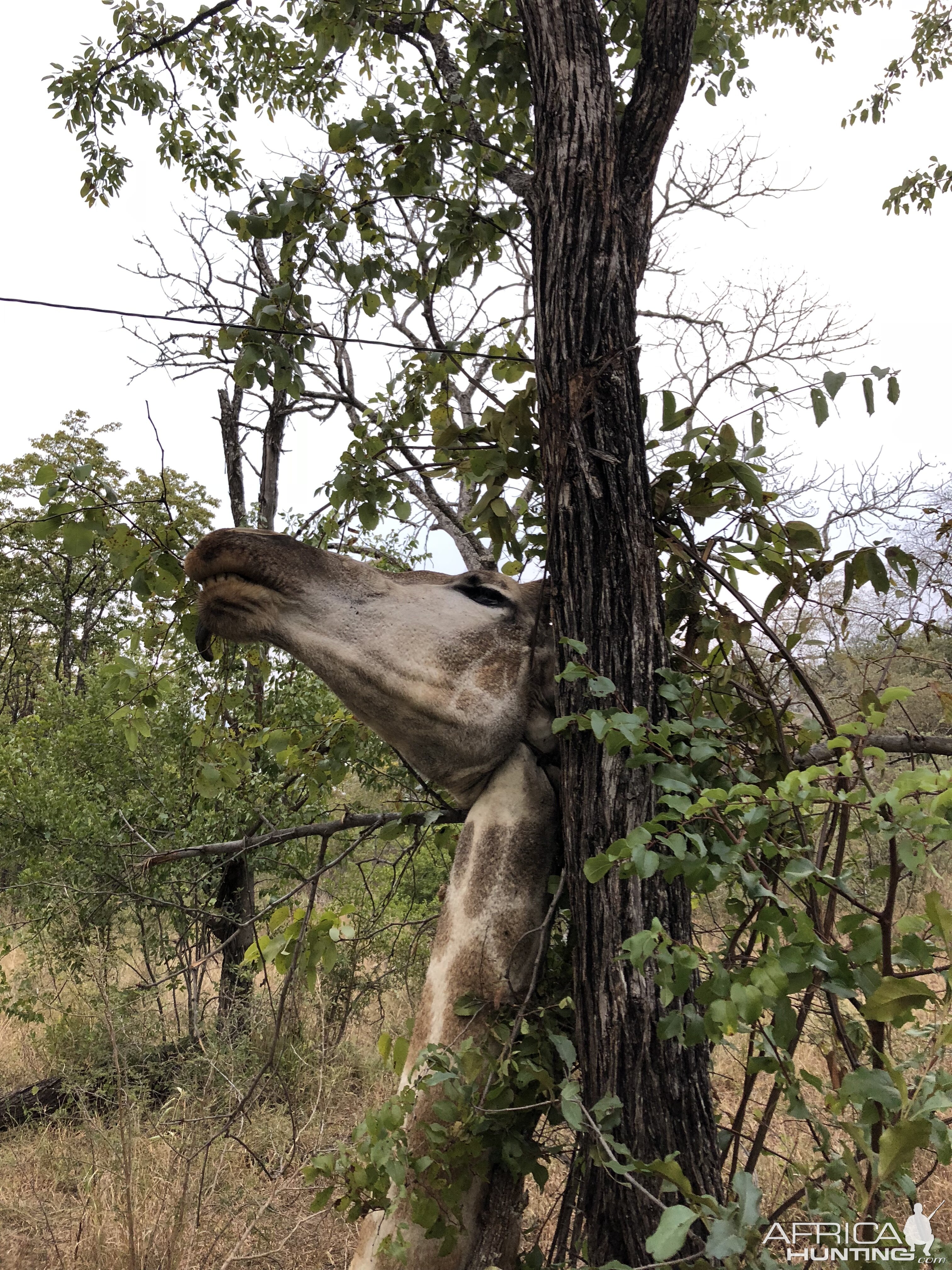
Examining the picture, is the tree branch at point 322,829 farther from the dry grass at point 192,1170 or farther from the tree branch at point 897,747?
the tree branch at point 897,747

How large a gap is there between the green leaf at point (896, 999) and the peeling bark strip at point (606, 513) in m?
0.50

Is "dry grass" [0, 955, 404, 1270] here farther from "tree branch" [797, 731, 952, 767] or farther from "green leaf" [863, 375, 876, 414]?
"green leaf" [863, 375, 876, 414]

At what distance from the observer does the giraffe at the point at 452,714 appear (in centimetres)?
179

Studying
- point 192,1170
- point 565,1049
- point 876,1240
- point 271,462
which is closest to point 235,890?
point 192,1170

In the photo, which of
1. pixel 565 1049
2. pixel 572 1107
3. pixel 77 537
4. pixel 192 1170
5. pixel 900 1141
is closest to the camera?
pixel 900 1141

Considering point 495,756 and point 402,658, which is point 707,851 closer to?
point 495,756

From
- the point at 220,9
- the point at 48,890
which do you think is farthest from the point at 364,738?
the point at 48,890

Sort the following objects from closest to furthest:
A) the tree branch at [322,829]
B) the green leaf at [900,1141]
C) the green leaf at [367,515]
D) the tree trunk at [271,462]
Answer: the green leaf at [900,1141] < the tree branch at [322,829] < the green leaf at [367,515] < the tree trunk at [271,462]

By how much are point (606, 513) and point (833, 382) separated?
0.53m

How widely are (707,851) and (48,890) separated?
7.35 m

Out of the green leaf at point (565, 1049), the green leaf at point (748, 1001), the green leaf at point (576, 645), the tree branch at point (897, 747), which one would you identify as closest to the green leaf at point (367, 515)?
the green leaf at point (576, 645)

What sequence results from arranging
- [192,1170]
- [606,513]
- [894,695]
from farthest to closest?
[192,1170], [606,513], [894,695]

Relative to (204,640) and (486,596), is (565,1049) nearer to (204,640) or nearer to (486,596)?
(486,596)

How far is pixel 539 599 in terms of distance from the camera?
2.06m
